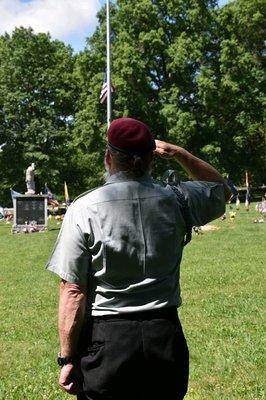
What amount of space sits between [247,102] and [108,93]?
45.6 ft

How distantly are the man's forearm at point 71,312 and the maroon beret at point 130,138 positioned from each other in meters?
0.67

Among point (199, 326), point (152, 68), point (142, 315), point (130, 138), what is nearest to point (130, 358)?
point (142, 315)

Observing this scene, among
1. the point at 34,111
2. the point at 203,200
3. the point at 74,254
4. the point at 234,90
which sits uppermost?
the point at 234,90

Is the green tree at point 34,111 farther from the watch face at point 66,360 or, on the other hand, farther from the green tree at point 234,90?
the watch face at point 66,360

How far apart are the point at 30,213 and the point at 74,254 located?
22.9 meters

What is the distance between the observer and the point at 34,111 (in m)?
46.9

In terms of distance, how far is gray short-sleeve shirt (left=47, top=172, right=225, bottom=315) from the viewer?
262 cm

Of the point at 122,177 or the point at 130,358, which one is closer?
the point at 130,358

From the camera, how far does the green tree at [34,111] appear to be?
4553 cm

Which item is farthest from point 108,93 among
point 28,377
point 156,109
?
point 28,377

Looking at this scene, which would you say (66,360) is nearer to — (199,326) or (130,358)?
(130,358)

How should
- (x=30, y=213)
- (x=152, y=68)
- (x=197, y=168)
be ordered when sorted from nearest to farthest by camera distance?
(x=197, y=168) < (x=30, y=213) < (x=152, y=68)

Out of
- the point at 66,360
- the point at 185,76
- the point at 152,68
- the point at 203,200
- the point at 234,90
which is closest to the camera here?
the point at 66,360

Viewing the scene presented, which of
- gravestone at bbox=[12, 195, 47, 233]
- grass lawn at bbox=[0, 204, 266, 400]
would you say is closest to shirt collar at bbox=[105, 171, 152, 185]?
grass lawn at bbox=[0, 204, 266, 400]
